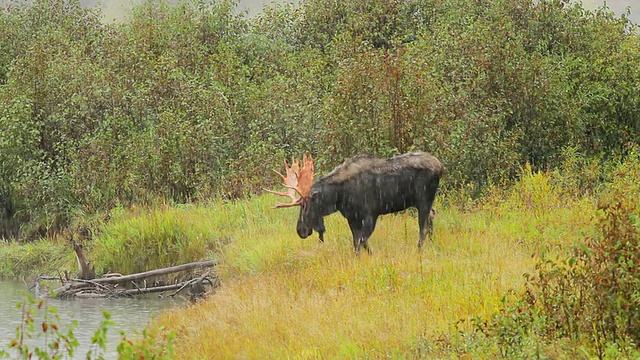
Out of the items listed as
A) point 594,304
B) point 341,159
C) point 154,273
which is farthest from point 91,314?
Result: point 594,304

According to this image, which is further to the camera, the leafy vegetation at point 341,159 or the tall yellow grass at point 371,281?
the tall yellow grass at point 371,281

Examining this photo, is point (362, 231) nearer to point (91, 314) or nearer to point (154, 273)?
point (91, 314)

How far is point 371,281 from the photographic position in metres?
11.5

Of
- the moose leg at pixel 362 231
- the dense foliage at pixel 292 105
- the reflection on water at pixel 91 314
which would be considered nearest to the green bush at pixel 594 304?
the moose leg at pixel 362 231

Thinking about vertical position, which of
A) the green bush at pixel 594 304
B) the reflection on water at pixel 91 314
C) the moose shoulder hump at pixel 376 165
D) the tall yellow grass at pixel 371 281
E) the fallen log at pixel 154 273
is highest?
the moose shoulder hump at pixel 376 165

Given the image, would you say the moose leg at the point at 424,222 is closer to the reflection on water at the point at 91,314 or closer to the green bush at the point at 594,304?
the reflection on water at the point at 91,314

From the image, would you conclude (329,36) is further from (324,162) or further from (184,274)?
(184,274)

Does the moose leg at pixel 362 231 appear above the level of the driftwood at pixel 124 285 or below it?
above

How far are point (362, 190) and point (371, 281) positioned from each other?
2.89 metres

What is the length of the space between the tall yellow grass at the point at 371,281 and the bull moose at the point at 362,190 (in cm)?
43

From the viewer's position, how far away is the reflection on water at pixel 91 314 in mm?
14461

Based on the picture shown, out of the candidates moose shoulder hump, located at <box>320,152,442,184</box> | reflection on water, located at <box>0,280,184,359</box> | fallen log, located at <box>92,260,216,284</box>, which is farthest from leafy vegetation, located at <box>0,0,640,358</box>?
reflection on water, located at <box>0,280,184,359</box>

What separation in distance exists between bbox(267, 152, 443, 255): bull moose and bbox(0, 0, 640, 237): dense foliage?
4798mm

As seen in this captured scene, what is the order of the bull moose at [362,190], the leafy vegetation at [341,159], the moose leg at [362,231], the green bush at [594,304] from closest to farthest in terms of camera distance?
1. the green bush at [594,304]
2. the leafy vegetation at [341,159]
3. the moose leg at [362,231]
4. the bull moose at [362,190]
